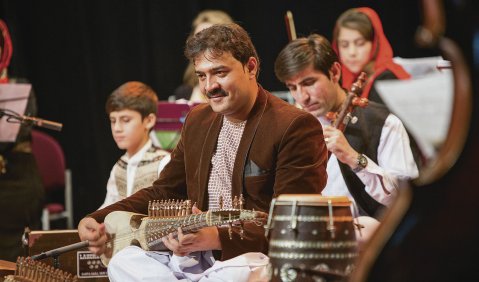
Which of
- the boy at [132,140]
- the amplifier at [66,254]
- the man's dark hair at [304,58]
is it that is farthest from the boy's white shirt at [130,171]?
the man's dark hair at [304,58]

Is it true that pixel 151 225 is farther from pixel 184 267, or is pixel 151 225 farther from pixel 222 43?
pixel 222 43

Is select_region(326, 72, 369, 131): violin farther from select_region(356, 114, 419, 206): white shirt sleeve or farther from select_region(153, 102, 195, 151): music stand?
select_region(153, 102, 195, 151): music stand

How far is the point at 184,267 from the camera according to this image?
2.99 meters

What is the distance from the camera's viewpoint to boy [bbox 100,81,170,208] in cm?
456

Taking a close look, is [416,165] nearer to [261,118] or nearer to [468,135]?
[261,118]

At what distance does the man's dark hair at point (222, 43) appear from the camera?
306 centimetres

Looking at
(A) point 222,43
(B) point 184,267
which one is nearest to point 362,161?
(A) point 222,43

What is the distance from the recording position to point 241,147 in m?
3.03

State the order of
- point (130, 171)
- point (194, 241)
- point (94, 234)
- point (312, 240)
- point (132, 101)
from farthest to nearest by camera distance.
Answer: point (132, 101) < point (130, 171) < point (94, 234) < point (194, 241) < point (312, 240)

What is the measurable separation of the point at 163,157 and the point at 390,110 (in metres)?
1.44

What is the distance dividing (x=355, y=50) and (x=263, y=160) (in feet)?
6.86

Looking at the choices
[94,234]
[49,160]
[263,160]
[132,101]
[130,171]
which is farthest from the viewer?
[49,160]

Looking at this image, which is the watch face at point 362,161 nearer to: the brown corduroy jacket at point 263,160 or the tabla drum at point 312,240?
the brown corduroy jacket at point 263,160

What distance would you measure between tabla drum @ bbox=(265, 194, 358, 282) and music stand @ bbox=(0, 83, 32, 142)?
3.09 metres
